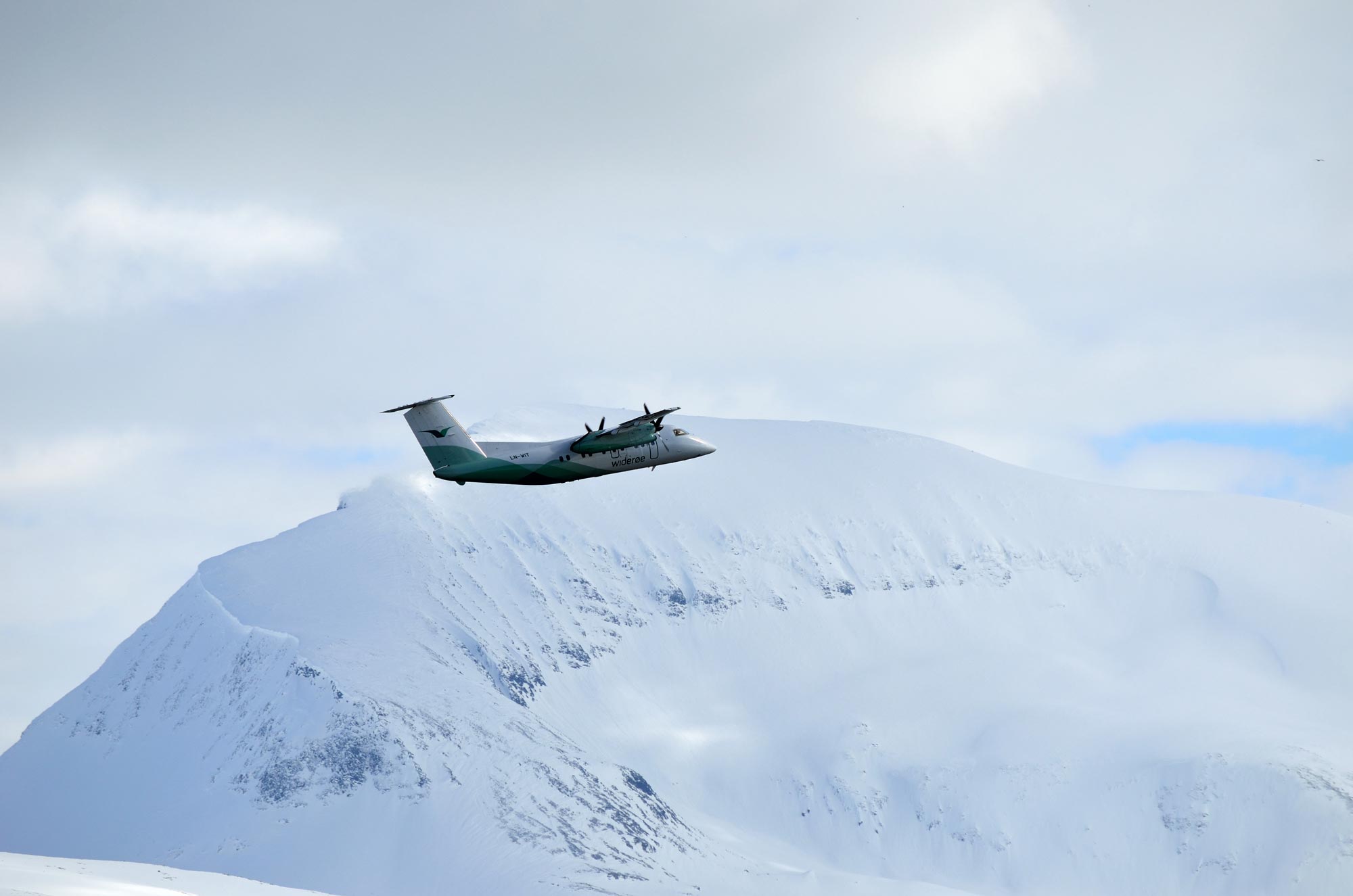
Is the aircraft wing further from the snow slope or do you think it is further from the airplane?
the snow slope

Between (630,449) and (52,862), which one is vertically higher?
(630,449)

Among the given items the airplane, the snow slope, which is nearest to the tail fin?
the airplane

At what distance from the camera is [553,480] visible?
409ft

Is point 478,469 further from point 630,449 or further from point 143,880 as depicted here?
point 143,880

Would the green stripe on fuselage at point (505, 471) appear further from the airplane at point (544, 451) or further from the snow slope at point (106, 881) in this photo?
the snow slope at point (106, 881)

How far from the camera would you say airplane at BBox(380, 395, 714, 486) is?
120875mm

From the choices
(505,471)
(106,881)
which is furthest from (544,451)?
(106,881)

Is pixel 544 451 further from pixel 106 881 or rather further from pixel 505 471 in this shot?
pixel 106 881

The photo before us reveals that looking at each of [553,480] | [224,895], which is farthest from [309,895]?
[553,480]

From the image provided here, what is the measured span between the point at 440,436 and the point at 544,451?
8.44 meters

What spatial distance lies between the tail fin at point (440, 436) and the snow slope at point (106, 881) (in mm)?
41136

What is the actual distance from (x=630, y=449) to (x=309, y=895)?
64924 mm

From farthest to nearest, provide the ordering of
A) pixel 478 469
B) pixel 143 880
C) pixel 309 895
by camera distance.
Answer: pixel 309 895
pixel 143 880
pixel 478 469

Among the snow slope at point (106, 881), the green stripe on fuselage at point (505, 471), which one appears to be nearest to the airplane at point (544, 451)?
the green stripe on fuselage at point (505, 471)
